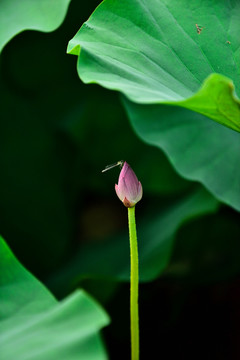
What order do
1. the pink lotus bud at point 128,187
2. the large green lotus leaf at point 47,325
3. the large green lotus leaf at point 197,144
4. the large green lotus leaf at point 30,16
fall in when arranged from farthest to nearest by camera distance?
1. the large green lotus leaf at point 197,144
2. the large green lotus leaf at point 30,16
3. the pink lotus bud at point 128,187
4. the large green lotus leaf at point 47,325

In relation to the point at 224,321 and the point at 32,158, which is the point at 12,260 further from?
the point at 224,321

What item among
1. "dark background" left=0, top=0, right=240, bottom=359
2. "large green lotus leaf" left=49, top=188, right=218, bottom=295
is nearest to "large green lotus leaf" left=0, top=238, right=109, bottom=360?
"large green lotus leaf" left=49, top=188, right=218, bottom=295

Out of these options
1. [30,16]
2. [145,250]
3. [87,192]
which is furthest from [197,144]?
[87,192]

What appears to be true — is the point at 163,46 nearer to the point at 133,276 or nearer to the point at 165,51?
the point at 165,51

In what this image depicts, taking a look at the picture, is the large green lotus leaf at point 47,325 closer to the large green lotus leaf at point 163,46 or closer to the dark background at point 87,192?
the large green lotus leaf at point 163,46

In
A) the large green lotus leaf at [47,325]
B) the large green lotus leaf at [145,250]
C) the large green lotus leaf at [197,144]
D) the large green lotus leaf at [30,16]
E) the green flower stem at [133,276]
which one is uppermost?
the large green lotus leaf at [30,16]

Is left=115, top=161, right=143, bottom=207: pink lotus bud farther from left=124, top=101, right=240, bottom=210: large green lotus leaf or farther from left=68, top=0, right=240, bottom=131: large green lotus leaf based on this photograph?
left=124, top=101, right=240, bottom=210: large green lotus leaf

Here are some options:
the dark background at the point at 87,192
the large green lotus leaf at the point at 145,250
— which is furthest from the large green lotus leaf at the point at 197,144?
the dark background at the point at 87,192
